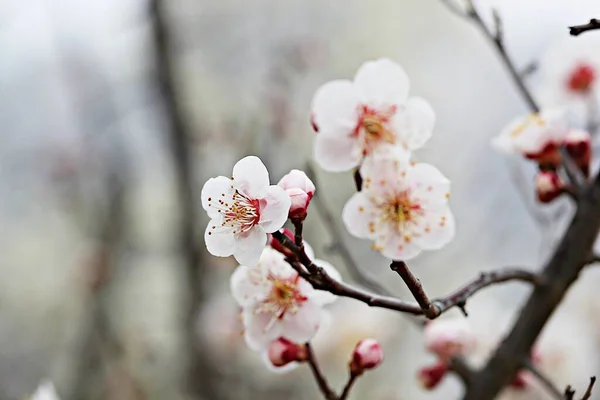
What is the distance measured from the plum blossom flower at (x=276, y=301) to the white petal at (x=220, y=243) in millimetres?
76

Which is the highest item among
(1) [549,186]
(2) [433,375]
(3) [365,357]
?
(1) [549,186]

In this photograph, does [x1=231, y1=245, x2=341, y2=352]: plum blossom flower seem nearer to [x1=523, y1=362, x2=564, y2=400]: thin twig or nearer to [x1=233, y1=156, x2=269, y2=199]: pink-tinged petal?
[x1=233, y1=156, x2=269, y2=199]: pink-tinged petal

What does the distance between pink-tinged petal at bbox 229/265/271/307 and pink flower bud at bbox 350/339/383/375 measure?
0.32 ft

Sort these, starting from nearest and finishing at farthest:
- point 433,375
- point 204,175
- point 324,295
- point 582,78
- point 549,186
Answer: point 324,295 → point 549,186 → point 433,375 → point 582,78 → point 204,175

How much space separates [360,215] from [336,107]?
0.34 feet

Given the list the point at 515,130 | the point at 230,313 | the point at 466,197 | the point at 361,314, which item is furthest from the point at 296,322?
the point at 466,197

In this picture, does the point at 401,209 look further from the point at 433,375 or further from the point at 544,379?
the point at 433,375

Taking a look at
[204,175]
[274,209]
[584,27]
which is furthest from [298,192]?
[204,175]

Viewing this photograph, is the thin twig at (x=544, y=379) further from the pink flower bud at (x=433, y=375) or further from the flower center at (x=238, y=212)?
the flower center at (x=238, y=212)

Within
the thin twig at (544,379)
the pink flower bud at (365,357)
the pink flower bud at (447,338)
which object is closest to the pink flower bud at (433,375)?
the pink flower bud at (447,338)

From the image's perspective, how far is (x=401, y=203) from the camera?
2.00ft

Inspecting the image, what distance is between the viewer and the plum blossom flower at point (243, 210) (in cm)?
48

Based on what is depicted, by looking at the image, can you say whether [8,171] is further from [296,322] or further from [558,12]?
[296,322]

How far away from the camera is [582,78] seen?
98 centimetres
